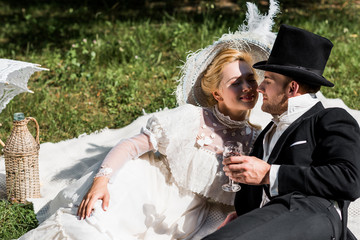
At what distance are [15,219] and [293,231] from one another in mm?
2395

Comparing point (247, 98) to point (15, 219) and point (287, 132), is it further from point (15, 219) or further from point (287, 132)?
point (15, 219)

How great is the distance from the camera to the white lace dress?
11.8ft

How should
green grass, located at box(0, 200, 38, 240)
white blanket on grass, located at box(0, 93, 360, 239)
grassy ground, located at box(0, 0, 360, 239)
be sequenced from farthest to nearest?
grassy ground, located at box(0, 0, 360, 239) → white blanket on grass, located at box(0, 93, 360, 239) → green grass, located at box(0, 200, 38, 240)

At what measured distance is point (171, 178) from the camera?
12.6ft

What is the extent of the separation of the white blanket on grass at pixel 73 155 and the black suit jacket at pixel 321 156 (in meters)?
2.08

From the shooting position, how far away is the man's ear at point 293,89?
10.6 feet

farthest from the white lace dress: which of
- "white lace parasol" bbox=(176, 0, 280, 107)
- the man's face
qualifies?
the man's face

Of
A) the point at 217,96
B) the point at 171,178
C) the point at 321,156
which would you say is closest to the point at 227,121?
the point at 217,96

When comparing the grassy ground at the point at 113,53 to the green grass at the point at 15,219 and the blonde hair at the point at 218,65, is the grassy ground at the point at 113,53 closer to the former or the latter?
the green grass at the point at 15,219

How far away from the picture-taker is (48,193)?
4652mm

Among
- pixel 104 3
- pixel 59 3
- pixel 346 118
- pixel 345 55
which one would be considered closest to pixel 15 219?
pixel 346 118

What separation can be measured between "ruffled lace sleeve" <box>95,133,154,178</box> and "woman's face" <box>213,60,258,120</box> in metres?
0.65

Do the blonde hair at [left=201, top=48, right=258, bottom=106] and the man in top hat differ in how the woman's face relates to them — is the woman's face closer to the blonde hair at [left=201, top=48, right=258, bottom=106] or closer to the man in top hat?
the blonde hair at [left=201, top=48, right=258, bottom=106]

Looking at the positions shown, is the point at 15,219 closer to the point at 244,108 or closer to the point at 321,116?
the point at 244,108
